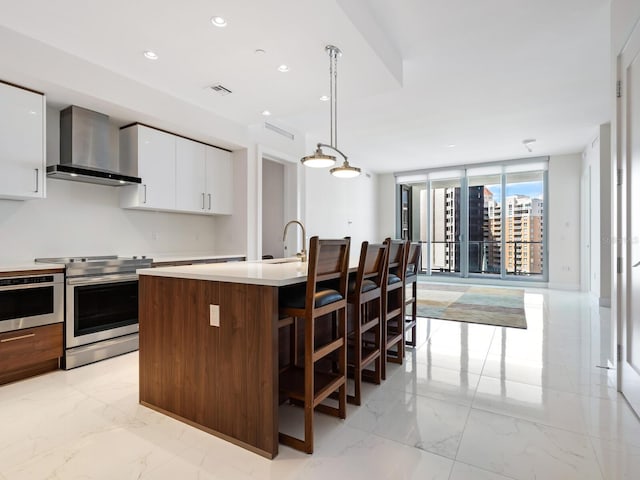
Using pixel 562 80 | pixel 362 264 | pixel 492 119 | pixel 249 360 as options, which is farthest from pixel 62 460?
pixel 492 119

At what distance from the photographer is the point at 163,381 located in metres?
2.19

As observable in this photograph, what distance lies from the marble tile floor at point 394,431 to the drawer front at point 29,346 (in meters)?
0.16

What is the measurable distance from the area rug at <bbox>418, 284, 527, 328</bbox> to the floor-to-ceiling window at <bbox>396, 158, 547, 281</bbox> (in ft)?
4.36

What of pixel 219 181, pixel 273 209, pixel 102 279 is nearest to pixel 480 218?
pixel 273 209

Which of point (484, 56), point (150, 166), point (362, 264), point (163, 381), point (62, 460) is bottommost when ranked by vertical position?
point (62, 460)

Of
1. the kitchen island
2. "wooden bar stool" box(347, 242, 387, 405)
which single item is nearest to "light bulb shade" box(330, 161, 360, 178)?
"wooden bar stool" box(347, 242, 387, 405)

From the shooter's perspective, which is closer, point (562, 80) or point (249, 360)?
point (249, 360)

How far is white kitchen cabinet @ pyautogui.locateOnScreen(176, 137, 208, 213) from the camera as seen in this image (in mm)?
4316

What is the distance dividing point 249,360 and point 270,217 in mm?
4737

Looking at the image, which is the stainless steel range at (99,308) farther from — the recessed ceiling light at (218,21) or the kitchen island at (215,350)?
the recessed ceiling light at (218,21)

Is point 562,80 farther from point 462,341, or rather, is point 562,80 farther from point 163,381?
point 163,381

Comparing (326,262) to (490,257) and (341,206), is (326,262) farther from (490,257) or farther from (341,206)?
(490,257)

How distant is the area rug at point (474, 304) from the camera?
4676 millimetres

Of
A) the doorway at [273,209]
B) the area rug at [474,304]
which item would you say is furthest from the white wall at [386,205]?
the doorway at [273,209]
